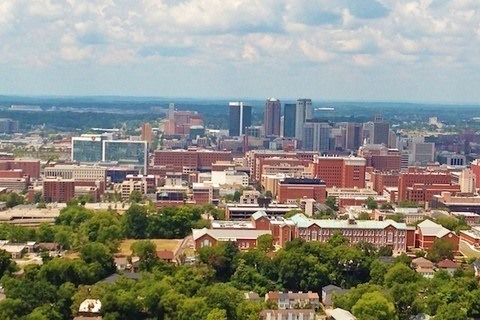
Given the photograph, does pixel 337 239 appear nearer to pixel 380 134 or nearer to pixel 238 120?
pixel 380 134

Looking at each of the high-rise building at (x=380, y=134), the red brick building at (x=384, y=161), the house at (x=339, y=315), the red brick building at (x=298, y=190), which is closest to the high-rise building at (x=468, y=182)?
the red brick building at (x=298, y=190)

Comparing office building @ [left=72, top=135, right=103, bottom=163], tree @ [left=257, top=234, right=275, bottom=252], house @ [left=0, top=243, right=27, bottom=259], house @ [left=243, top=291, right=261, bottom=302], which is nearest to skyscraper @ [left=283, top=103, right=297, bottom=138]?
office building @ [left=72, top=135, right=103, bottom=163]

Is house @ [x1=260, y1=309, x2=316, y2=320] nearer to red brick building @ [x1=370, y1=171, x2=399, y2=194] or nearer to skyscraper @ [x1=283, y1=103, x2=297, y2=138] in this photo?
red brick building @ [x1=370, y1=171, x2=399, y2=194]

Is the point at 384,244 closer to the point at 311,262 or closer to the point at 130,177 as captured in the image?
the point at 311,262

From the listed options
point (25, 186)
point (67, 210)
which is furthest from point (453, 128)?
point (67, 210)

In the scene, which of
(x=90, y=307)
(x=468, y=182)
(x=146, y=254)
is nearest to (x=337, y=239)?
(x=146, y=254)
